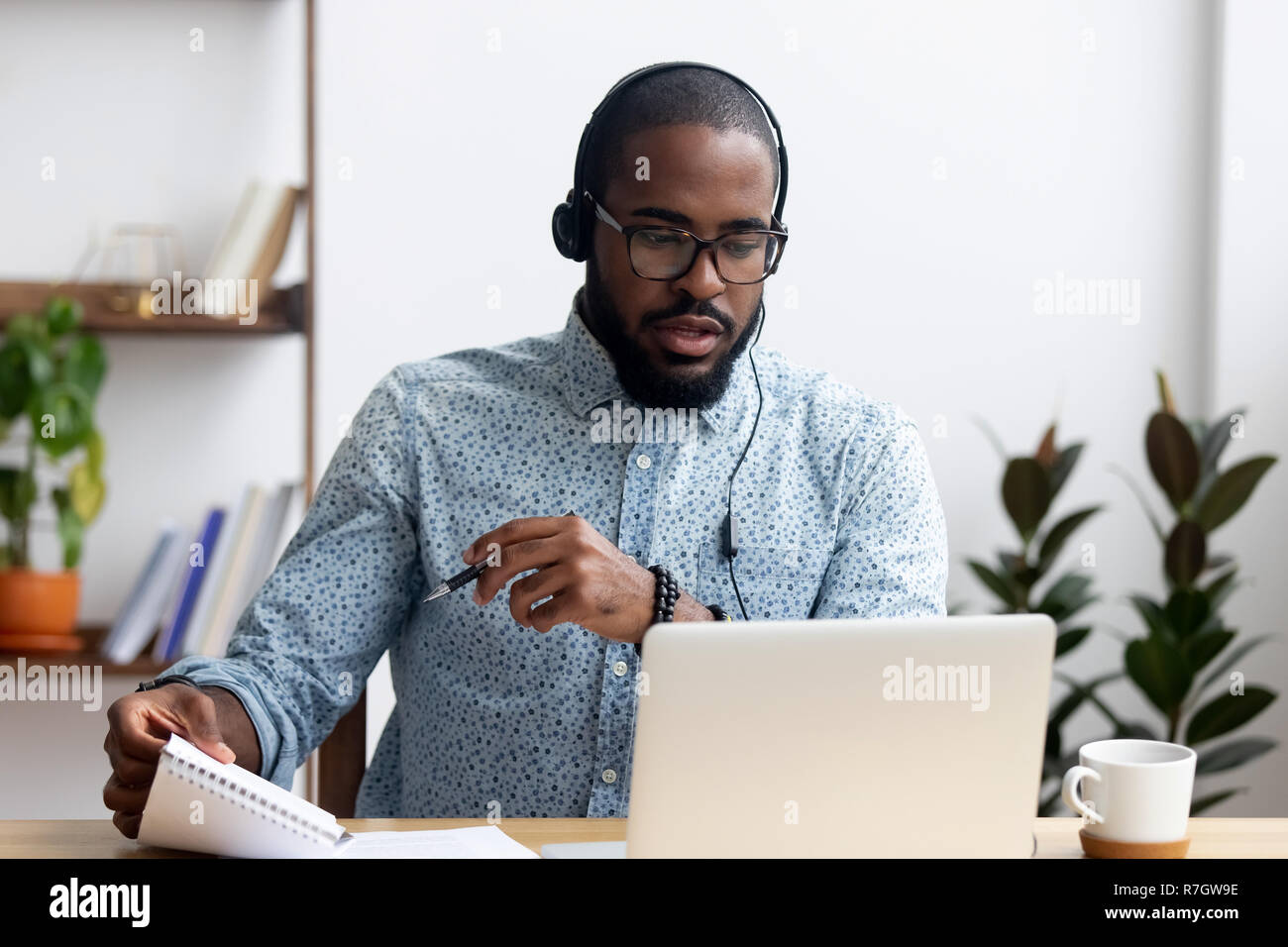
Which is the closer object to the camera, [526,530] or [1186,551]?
[526,530]

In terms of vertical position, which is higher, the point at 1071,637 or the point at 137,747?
the point at 137,747

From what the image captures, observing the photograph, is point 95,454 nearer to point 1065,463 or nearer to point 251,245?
point 251,245

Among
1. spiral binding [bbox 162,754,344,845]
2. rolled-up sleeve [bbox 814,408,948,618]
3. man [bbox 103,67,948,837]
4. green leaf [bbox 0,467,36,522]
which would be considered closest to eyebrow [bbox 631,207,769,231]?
man [bbox 103,67,948,837]

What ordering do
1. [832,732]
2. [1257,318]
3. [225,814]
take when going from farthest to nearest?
1. [1257,318]
2. [225,814]
3. [832,732]

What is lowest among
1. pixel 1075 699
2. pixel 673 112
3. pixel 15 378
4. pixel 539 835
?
pixel 1075 699

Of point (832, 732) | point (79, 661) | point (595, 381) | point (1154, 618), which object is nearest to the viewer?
point (832, 732)

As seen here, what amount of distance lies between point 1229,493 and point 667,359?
3.74 ft

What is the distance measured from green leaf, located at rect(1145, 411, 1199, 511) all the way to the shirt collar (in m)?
0.88

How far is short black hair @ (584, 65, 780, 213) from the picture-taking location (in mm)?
1452

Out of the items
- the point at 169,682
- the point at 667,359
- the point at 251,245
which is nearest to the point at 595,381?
the point at 667,359

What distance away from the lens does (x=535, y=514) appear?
4.92 ft
